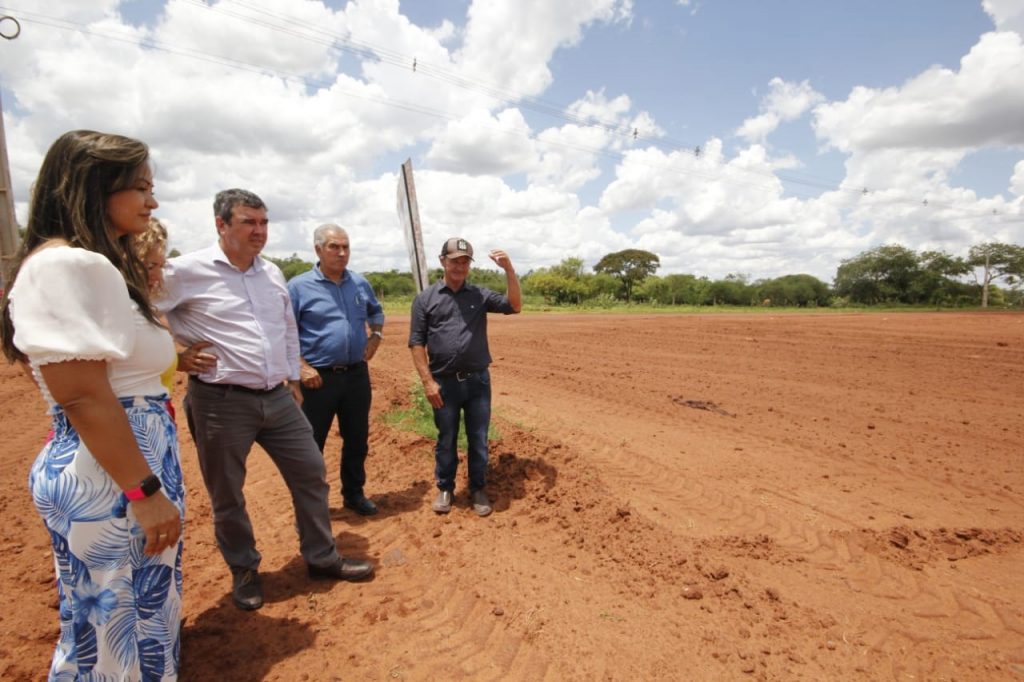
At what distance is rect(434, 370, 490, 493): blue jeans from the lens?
435 centimetres

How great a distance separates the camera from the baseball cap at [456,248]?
420 centimetres

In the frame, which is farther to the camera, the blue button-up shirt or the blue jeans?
the blue jeans

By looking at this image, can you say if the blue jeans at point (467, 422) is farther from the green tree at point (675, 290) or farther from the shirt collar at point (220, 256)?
the green tree at point (675, 290)

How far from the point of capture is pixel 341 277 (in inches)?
168

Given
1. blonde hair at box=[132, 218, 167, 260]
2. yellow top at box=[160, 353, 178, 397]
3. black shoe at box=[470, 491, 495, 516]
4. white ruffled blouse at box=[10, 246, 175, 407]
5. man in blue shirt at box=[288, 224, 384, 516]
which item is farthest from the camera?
black shoe at box=[470, 491, 495, 516]

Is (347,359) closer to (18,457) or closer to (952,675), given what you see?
(952,675)

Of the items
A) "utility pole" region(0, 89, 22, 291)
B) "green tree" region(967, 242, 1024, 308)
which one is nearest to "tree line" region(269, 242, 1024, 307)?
"green tree" region(967, 242, 1024, 308)

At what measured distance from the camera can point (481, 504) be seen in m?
4.47

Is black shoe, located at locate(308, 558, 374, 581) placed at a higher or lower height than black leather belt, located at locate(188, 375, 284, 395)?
lower

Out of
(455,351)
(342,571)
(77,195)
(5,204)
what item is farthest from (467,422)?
(5,204)

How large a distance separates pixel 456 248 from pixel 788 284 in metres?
60.1

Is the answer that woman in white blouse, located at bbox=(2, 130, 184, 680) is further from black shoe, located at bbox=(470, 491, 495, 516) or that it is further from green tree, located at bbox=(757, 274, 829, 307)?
green tree, located at bbox=(757, 274, 829, 307)

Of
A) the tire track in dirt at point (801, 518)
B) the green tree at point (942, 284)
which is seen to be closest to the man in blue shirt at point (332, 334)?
the tire track in dirt at point (801, 518)

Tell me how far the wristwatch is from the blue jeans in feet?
8.75
